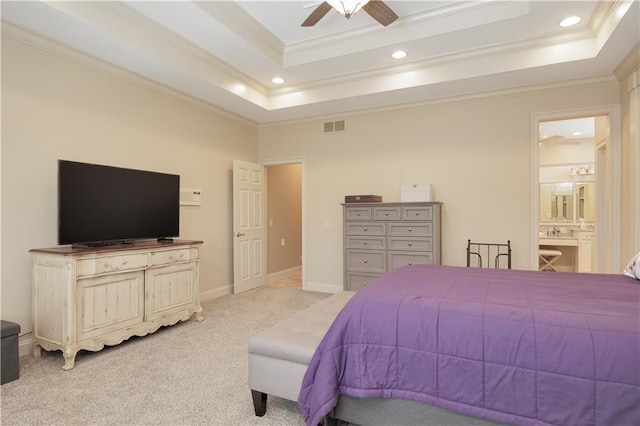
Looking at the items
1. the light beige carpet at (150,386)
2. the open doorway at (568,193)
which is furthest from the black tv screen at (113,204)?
the open doorway at (568,193)

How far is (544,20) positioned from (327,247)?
3.81 m

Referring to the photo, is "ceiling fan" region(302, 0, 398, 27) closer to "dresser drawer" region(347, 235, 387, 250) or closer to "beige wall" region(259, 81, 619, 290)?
"beige wall" region(259, 81, 619, 290)

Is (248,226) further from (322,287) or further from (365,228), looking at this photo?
(365,228)

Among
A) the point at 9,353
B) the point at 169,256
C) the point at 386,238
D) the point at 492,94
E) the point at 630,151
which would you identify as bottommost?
the point at 9,353

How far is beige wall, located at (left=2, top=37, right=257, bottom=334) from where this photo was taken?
9.43ft

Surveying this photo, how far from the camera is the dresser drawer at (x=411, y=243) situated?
4.19m

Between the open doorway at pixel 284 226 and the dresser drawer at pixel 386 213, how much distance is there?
210 centimetres

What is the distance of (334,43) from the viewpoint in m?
3.84

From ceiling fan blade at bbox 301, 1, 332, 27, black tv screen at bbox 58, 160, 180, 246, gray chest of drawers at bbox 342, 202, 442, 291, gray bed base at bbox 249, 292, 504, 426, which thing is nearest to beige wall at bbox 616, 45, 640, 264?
gray chest of drawers at bbox 342, 202, 442, 291

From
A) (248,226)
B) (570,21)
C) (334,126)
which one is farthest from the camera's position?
(248,226)

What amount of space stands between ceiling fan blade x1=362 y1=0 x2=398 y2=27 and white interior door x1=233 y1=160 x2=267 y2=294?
3.00 m

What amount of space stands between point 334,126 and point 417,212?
200 cm

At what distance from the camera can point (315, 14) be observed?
114 inches

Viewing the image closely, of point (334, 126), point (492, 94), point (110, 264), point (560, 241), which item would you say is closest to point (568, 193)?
point (560, 241)
